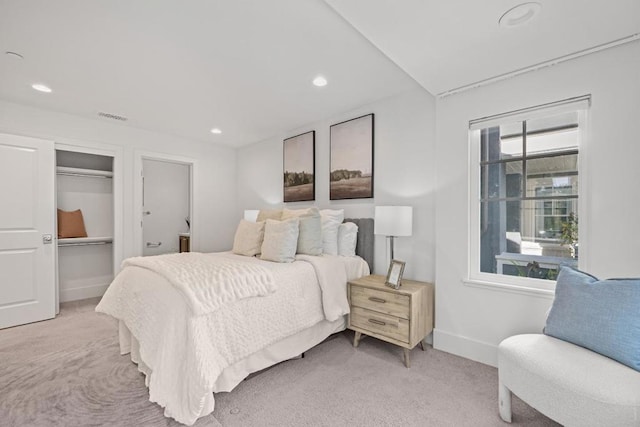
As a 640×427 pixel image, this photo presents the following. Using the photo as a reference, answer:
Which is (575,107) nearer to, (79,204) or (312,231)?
(312,231)

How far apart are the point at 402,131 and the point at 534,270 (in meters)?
1.69

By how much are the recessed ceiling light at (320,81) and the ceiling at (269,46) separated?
0.06m

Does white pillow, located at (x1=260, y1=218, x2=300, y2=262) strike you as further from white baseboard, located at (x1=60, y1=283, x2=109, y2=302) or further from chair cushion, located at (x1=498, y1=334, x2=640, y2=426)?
white baseboard, located at (x1=60, y1=283, x2=109, y2=302)

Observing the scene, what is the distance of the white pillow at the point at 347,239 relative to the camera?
10.4 feet

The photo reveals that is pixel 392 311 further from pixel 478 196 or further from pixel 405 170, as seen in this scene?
pixel 405 170

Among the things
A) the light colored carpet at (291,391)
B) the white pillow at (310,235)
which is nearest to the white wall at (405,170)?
the white pillow at (310,235)

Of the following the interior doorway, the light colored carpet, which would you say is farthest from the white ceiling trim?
the interior doorway

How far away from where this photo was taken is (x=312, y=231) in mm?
2951

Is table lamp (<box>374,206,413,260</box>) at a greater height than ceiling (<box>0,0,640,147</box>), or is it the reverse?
ceiling (<box>0,0,640,147</box>)

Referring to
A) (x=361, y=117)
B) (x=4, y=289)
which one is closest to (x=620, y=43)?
(x=361, y=117)

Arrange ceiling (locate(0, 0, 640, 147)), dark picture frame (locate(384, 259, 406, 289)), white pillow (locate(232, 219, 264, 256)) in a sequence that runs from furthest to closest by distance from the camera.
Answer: white pillow (locate(232, 219, 264, 256)) → dark picture frame (locate(384, 259, 406, 289)) → ceiling (locate(0, 0, 640, 147))

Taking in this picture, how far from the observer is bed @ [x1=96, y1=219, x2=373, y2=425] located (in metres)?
1.68

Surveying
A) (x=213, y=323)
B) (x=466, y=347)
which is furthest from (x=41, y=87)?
(x=466, y=347)

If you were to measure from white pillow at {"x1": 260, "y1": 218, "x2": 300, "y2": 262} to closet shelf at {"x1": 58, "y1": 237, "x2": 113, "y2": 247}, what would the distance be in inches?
117
